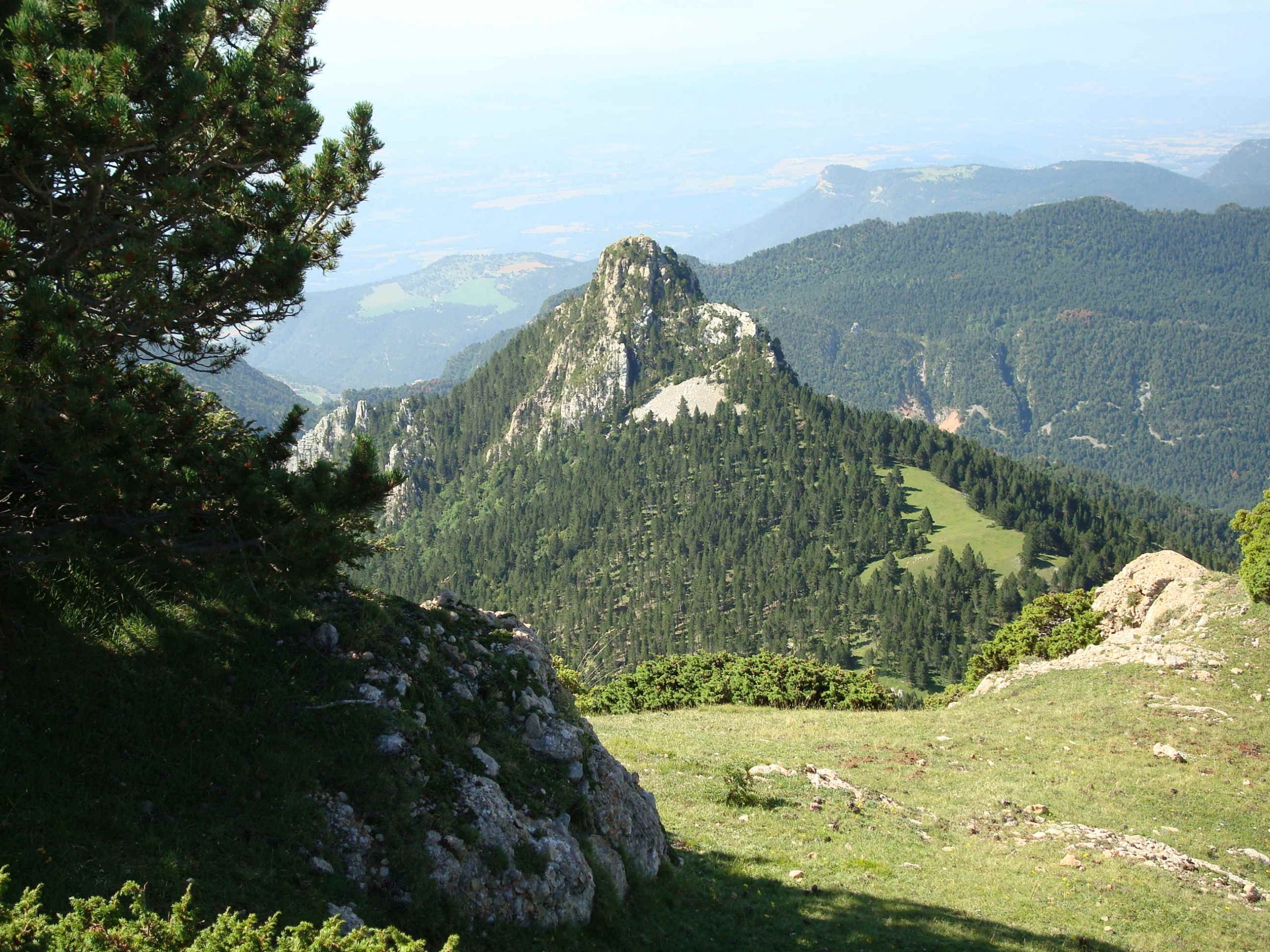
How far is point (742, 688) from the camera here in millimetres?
46406

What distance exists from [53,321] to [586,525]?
18526cm

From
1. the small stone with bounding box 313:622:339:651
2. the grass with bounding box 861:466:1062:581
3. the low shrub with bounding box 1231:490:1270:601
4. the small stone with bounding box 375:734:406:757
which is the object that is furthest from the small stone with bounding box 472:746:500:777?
the grass with bounding box 861:466:1062:581

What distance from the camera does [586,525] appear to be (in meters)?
196

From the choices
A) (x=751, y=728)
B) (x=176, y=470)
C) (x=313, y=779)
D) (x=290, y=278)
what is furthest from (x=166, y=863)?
(x=751, y=728)

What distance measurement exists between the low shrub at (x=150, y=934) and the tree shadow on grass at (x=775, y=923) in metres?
6.12

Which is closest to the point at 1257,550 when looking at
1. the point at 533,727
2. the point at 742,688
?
the point at 742,688

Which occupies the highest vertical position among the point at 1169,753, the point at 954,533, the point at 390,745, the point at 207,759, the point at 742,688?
the point at 207,759

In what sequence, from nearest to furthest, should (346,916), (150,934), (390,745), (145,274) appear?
1. (150,934)
2. (346,916)
3. (145,274)
4. (390,745)

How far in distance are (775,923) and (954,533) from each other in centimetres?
14830

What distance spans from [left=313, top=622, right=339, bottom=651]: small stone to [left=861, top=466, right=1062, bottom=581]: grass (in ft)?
444

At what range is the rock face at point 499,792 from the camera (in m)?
13.5

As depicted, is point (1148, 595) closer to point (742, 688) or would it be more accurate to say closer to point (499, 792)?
point (742, 688)

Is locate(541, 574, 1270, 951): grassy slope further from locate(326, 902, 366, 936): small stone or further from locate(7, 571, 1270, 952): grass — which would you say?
locate(326, 902, 366, 936): small stone

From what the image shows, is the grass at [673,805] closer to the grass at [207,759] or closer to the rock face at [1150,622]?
the grass at [207,759]
